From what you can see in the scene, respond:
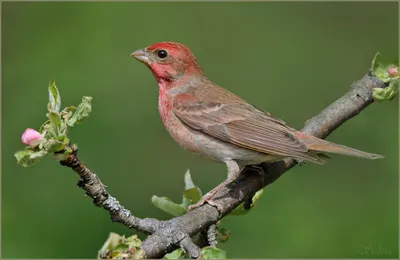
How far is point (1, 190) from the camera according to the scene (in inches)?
226

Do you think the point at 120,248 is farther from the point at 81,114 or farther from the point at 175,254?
the point at 81,114

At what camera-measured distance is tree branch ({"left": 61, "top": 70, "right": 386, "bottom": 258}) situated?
319 cm

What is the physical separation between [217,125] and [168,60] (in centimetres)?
64

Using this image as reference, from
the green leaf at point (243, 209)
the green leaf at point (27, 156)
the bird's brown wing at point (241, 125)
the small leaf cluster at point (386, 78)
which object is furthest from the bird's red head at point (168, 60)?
the green leaf at point (27, 156)

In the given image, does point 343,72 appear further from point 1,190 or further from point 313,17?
point 1,190

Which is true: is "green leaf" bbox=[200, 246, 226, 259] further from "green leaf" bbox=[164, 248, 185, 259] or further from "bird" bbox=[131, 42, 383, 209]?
"bird" bbox=[131, 42, 383, 209]

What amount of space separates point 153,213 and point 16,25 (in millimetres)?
2961

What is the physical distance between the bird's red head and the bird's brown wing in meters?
0.23

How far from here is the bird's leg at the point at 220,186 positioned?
367 cm

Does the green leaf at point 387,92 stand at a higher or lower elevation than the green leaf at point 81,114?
lower

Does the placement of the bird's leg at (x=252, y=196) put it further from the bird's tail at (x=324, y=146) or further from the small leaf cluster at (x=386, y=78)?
the small leaf cluster at (x=386, y=78)

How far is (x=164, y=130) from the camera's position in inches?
285

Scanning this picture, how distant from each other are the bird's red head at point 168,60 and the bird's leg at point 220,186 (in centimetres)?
90

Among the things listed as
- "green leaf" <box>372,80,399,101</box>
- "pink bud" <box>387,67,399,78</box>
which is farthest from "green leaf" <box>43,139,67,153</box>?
Answer: "pink bud" <box>387,67,399,78</box>
